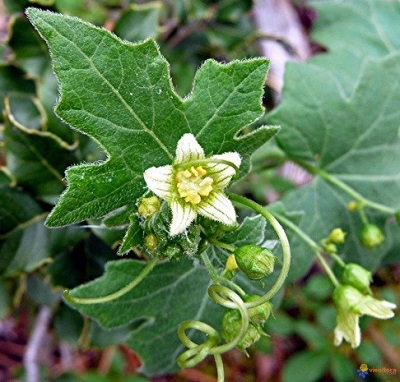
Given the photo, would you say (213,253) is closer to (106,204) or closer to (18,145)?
(106,204)

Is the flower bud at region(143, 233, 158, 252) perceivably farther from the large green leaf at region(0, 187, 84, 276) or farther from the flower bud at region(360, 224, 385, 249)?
the flower bud at region(360, 224, 385, 249)

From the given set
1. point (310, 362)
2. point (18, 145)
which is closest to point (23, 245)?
point (18, 145)

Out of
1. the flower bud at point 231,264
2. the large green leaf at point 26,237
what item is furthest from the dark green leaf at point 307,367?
the flower bud at point 231,264

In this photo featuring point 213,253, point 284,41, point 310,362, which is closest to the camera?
point 213,253

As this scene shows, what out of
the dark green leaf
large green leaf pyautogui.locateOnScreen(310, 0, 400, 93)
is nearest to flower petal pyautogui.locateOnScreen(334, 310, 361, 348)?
large green leaf pyautogui.locateOnScreen(310, 0, 400, 93)

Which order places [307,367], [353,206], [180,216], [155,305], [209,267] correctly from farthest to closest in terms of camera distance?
1. [307,367]
2. [353,206]
3. [155,305]
4. [209,267]
5. [180,216]

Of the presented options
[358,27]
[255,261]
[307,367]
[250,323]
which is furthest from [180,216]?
[307,367]

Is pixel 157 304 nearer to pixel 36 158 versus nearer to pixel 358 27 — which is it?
pixel 36 158

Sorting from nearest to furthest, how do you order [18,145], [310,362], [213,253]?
[213,253], [18,145], [310,362]
